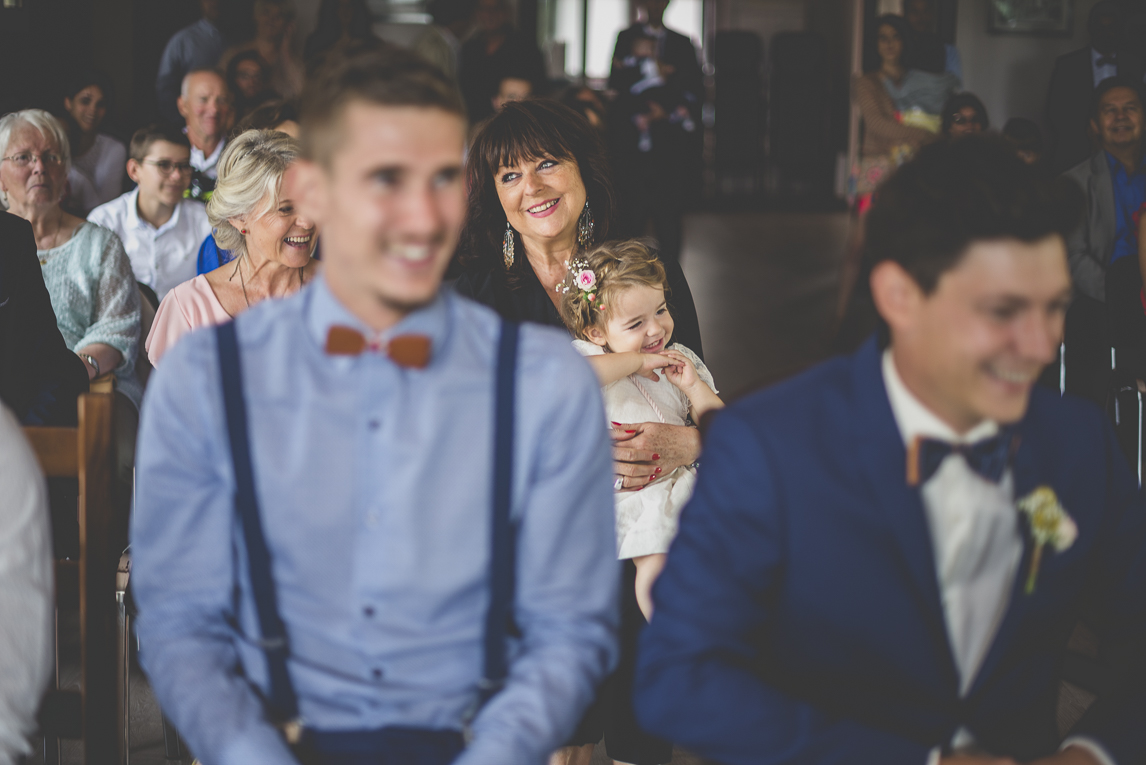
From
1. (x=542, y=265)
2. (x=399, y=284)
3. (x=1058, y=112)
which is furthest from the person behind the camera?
(x=1058, y=112)

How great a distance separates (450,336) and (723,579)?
1.39 ft

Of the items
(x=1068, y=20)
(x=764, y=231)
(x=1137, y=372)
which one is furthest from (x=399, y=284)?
Result: (x=764, y=231)

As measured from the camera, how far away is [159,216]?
404 centimetres

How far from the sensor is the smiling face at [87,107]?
520cm

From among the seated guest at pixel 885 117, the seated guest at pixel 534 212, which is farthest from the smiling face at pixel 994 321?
the seated guest at pixel 885 117

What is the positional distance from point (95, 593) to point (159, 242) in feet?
9.47

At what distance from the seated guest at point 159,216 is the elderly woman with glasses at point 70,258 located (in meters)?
0.64

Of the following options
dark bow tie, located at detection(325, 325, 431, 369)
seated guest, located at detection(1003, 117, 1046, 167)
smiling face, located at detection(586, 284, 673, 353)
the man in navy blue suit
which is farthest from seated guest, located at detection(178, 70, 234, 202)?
the man in navy blue suit

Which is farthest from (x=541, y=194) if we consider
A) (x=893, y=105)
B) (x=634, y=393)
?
(x=893, y=105)

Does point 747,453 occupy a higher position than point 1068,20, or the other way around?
point 1068,20

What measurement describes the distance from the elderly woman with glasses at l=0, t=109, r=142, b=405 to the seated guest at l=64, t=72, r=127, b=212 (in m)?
1.93

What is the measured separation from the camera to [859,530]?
1.20 m

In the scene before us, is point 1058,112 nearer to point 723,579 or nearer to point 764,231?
point 764,231

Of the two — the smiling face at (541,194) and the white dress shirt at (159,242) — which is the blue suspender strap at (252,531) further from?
the white dress shirt at (159,242)
